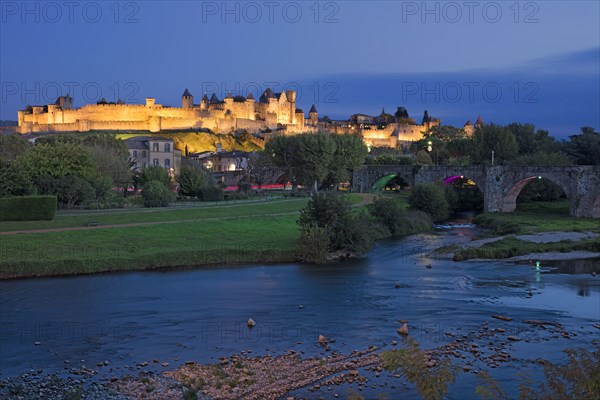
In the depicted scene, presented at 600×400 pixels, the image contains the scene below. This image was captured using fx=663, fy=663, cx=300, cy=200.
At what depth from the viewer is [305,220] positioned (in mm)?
38312

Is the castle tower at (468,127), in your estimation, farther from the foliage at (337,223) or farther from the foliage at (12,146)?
the foliage at (337,223)

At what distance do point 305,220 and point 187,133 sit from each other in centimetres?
10192

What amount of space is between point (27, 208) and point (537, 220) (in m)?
39.8

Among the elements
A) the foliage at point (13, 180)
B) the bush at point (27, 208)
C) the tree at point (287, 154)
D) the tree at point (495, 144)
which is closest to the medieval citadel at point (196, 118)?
the tree at point (495, 144)

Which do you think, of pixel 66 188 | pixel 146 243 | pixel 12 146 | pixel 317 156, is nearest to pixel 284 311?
pixel 146 243

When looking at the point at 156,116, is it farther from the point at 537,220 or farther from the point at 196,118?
the point at 537,220

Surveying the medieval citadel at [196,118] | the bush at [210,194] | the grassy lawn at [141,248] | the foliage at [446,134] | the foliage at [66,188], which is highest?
the medieval citadel at [196,118]

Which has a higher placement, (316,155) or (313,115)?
(313,115)

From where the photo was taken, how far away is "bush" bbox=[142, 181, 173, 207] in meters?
51.2

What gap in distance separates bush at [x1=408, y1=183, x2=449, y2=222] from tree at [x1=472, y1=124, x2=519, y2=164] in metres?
25.3

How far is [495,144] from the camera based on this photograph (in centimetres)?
8788

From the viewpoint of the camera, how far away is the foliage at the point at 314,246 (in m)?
35.7

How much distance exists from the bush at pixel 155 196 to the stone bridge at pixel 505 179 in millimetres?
30387

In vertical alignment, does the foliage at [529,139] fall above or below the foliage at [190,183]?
above
